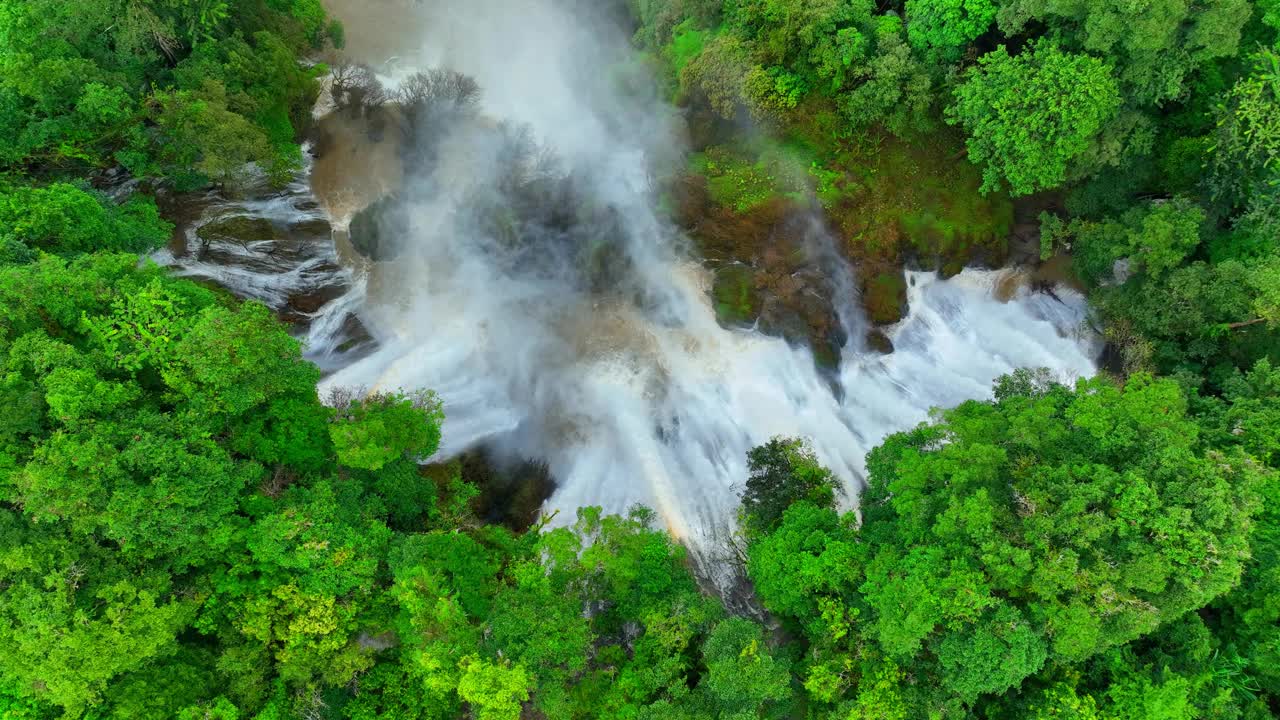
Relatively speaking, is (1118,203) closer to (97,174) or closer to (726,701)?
(726,701)

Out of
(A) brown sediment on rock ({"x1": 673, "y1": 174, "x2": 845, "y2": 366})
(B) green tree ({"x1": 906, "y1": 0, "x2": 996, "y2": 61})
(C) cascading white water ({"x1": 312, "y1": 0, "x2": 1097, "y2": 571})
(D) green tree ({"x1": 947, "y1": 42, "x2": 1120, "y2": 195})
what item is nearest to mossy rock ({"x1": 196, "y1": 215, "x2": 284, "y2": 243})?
(C) cascading white water ({"x1": 312, "y1": 0, "x2": 1097, "y2": 571})

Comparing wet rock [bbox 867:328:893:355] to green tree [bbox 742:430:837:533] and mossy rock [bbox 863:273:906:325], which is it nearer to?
mossy rock [bbox 863:273:906:325]

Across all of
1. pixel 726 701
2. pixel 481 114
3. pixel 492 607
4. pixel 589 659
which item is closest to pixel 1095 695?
pixel 726 701

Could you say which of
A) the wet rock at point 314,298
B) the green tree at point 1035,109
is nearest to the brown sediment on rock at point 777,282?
the green tree at point 1035,109

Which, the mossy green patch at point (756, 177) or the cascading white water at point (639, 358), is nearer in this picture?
the cascading white water at point (639, 358)

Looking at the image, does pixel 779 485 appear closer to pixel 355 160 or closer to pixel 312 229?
pixel 312 229

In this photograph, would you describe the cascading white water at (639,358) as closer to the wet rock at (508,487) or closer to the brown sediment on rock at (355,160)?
the wet rock at (508,487)
